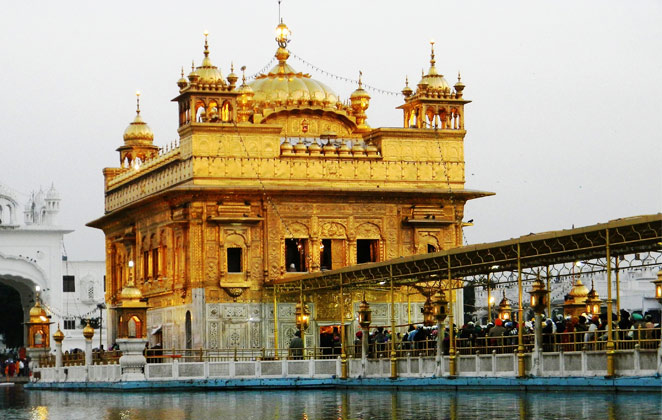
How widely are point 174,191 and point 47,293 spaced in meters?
27.9

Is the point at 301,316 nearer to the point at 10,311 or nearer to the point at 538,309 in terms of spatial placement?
the point at 538,309

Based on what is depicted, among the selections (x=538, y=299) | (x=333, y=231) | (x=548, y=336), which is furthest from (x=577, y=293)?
(x=538, y=299)

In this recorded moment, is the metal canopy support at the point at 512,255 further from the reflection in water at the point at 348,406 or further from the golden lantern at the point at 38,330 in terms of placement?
the golden lantern at the point at 38,330

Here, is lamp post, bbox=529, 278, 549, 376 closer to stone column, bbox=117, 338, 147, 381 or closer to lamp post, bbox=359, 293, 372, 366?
lamp post, bbox=359, 293, 372, 366

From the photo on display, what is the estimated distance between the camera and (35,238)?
6512 cm

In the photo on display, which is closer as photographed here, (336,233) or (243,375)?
(243,375)

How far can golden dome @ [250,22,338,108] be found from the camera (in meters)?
41.7

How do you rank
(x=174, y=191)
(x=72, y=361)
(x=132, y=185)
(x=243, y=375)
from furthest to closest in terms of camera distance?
(x=132, y=185)
(x=72, y=361)
(x=174, y=191)
(x=243, y=375)

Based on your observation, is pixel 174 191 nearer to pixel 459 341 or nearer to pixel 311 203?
pixel 311 203

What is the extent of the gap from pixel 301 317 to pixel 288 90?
8975 millimetres

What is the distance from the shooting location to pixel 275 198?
39.0m

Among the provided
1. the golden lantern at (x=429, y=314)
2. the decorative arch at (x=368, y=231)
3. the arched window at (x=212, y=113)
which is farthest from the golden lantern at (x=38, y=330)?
the golden lantern at (x=429, y=314)

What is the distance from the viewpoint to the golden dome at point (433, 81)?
41.2m

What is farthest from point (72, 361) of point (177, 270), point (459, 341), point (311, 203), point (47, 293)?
point (47, 293)
